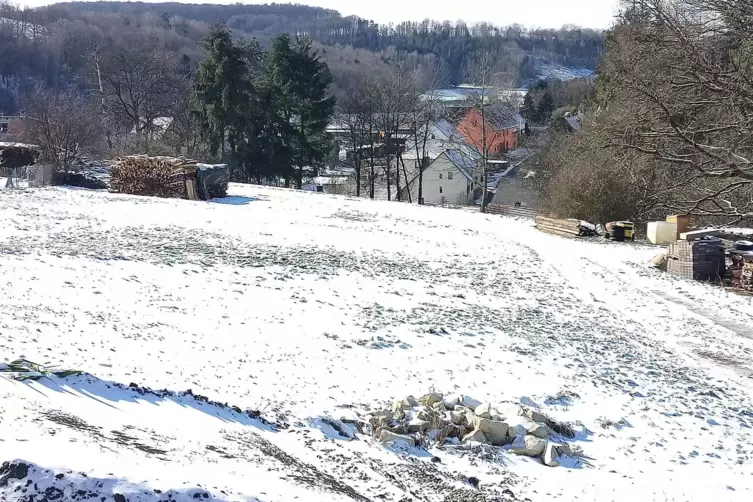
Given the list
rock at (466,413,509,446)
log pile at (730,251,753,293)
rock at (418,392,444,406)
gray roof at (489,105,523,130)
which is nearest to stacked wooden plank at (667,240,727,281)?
log pile at (730,251,753,293)

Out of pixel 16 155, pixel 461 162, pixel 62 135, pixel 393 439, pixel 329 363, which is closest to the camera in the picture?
pixel 393 439

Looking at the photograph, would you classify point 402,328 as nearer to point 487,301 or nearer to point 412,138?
point 487,301

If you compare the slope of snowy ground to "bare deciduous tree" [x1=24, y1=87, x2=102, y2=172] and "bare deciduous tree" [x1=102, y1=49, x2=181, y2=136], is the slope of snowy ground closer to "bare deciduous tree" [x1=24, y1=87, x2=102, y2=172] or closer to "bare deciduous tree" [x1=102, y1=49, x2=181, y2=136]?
"bare deciduous tree" [x1=24, y1=87, x2=102, y2=172]

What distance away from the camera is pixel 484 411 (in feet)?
24.0

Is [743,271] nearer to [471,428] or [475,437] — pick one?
[471,428]

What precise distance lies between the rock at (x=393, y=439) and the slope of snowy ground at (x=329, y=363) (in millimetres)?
142

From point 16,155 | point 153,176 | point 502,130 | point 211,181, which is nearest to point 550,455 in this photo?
point 211,181

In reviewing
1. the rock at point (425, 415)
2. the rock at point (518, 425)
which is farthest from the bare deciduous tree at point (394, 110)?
the rock at point (425, 415)

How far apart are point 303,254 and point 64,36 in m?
113

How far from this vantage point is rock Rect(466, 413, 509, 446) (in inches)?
271

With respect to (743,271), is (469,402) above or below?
below

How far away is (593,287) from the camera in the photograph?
15125mm

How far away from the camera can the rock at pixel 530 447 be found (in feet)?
22.1

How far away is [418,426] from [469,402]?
3.48 ft
